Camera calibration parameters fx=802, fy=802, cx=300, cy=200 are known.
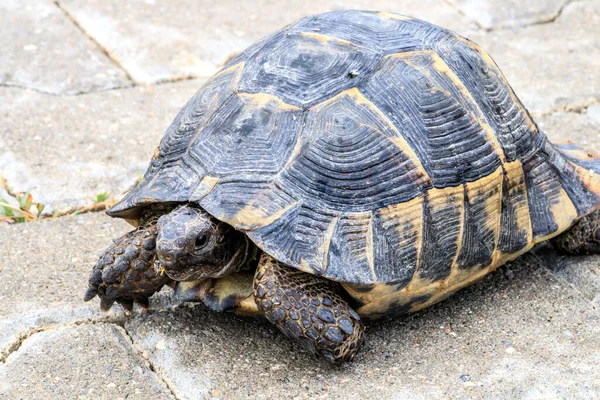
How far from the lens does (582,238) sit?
3.43m

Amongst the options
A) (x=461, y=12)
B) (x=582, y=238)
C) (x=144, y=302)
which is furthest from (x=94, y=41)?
(x=582, y=238)

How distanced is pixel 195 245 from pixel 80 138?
1992mm

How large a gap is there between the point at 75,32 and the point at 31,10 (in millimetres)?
478

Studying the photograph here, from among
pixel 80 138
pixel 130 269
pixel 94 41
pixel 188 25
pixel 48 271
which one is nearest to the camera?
pixel 130 269

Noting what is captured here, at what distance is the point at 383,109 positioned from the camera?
289cm

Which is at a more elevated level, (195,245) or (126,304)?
(195,245)

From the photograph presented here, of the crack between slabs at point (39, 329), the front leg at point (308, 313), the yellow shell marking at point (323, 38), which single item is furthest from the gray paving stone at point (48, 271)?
the yellow shell marking at point (323, 38)

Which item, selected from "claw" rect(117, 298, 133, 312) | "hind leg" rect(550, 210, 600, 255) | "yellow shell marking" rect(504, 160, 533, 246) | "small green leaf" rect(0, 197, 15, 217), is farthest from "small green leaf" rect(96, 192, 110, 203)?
"hind leg" rect(550, 210, 600, 255)

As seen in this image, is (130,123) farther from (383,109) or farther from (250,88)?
(383,109)

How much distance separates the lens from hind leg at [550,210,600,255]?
3422mm

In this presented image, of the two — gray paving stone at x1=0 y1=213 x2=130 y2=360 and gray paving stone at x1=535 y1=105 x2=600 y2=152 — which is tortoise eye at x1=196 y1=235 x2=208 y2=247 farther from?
gray paving stone at x1=535 y1=105 x2=600 y2=152

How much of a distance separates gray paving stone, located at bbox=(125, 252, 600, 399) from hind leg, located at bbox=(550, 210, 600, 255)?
230 millimetres

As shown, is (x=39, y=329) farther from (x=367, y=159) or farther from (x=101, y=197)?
(x=367, y=159)

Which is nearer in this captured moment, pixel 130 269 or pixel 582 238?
pixel 130 269
